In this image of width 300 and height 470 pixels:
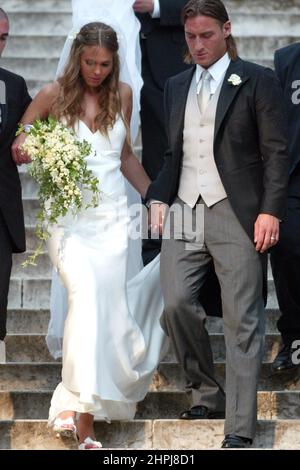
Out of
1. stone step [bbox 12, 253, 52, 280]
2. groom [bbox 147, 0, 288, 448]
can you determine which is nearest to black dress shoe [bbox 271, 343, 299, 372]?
groom [bbox 147, 0, 288, 448]

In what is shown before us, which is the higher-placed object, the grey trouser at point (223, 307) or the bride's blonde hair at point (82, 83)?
the bride's blonde hair at point (82, 83)

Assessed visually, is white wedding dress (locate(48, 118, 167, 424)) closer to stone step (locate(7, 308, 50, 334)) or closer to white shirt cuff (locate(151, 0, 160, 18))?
stone step (locate(7, 308, 50, 334))

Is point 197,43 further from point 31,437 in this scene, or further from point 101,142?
point 31,437

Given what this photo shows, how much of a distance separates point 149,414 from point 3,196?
1.41 m

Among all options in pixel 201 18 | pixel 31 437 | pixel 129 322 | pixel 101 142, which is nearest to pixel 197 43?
pixel 201 18

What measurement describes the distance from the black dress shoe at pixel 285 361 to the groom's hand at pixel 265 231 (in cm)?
101

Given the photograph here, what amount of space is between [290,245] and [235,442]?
4.86 ft

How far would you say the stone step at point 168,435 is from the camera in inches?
316

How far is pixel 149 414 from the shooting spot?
345 inches

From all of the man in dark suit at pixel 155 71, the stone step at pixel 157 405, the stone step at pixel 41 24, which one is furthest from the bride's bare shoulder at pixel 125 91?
the stone step at pixel 41 24

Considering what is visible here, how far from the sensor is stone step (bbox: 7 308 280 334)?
9672mm

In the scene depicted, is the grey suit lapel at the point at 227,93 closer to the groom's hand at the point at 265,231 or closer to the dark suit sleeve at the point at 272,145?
the dark suit sleeve at the point at 272,145

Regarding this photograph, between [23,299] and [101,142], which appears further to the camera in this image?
[23,299]

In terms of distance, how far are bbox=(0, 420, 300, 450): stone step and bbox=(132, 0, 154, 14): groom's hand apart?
3.07m
